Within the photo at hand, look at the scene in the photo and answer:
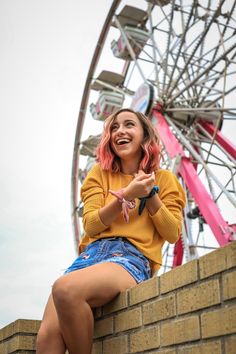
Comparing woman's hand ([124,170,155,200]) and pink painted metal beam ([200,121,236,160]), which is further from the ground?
pink painted metal beam ([200,121,236,160])

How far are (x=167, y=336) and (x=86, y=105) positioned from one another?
1065cm

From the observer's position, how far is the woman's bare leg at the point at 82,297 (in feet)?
7.69

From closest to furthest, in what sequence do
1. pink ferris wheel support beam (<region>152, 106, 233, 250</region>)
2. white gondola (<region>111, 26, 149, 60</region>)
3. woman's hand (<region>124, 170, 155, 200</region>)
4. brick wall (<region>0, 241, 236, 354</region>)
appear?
1. brick wall (<region>0, 241, 236, 354</region>)
2. woman's hand (<region>124, 170, 155, 200</region>)
3. pink ferris wheel support beam (<region>152, 106, 233, 250</region>)
4. white gondola (<region>111, 26, 149, 60</region>)

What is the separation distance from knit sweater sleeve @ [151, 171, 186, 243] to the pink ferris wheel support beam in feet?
14.1

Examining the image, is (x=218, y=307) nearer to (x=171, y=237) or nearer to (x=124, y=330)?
(x=124, y=330)

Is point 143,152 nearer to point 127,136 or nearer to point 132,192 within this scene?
point 127,136

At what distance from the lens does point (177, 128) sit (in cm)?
906

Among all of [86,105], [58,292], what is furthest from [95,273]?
[86,105]

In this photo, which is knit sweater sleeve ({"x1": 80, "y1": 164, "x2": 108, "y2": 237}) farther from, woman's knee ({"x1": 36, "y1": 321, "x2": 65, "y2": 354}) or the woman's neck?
woman's knee ({"x1": 36, "y1": 321, "x2": 65, "y2": 354})

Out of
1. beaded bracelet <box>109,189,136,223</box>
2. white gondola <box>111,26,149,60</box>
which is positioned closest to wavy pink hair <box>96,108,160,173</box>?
beaded bracelet <box>109,189,136,223</box>

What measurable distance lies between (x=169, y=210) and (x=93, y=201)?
330 millimetres

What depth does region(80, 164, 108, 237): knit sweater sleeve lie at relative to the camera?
262 cm

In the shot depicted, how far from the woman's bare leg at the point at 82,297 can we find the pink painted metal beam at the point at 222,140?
653cm

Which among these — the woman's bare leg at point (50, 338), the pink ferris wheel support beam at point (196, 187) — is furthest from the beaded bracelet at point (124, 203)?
the pink ferris wheel support beam at point (196, 187)
